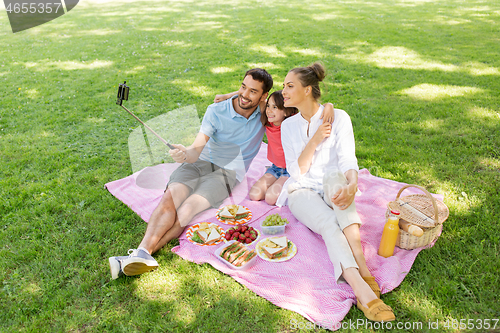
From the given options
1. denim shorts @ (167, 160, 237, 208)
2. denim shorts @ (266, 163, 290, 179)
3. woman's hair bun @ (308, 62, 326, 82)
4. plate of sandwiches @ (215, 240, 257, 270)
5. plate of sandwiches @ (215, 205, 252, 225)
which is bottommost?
plate of sandwiches @ (215, 205, 252, 225)

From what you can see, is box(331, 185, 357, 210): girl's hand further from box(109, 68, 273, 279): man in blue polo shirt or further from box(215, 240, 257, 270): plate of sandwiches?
box(109, 68, 273, 279): man in blue polo shirt

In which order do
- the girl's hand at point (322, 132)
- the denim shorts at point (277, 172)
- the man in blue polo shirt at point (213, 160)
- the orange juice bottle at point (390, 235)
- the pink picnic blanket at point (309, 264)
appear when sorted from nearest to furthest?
the pink picnic blanket at point (309, 264) → the orange juice bottle at point (390, 235) → the girl's hand at point (322, 132) → the man in blue polo shirt at point (213, 160) → the denim shorts at point (277, 172)

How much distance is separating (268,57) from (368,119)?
14.3 feet

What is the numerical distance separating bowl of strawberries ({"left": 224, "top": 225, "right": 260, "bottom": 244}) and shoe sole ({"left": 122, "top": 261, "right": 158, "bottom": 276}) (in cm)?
72

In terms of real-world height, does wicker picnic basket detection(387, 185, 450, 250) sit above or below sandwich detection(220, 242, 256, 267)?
above

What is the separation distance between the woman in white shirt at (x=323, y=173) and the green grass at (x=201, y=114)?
277 millimetres

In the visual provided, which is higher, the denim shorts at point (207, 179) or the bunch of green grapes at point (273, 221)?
the denim shorts at point (207, 179)

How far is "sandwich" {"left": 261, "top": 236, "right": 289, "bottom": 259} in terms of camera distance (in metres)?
3.00

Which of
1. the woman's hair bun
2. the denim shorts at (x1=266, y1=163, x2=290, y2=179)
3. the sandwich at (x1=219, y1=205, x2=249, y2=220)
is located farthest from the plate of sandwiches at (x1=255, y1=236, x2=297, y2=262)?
the woman's hair bun

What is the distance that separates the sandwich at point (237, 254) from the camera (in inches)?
115

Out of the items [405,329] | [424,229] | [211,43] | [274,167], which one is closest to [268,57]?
[211,43]

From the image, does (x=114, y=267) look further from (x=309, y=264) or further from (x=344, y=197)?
(x=344, y=197)

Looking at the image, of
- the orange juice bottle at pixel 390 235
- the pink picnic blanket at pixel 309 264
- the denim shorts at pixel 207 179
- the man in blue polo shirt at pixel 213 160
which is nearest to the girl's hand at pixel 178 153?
the man in blue polo shirt at pixel 213 160

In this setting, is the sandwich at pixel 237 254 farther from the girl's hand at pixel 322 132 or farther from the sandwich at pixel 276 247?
the girl's hand at pixel 322 132
